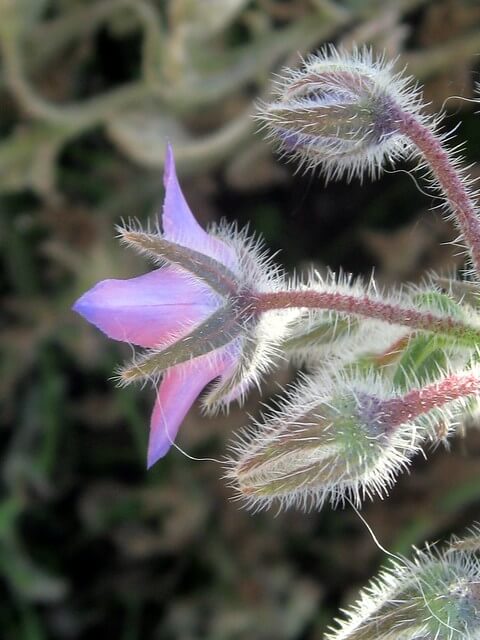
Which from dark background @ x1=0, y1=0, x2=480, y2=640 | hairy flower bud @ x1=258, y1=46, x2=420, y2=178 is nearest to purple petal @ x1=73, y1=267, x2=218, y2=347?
hairy flower bud @ x1=258, y1=46, x2=420, y2=178

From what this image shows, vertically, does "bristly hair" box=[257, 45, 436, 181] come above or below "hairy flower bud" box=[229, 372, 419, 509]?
above

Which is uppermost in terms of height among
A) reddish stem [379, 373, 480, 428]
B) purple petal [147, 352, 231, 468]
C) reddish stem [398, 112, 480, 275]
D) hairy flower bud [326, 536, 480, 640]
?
reddish stem [398, 112, 480, 275]

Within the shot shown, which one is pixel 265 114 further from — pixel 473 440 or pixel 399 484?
pixel 399 484


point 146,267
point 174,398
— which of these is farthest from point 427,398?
point 146,267

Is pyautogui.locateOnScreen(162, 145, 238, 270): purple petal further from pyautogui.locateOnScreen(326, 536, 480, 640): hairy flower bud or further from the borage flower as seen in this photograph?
pyautogui.locateOnScreen(326, 536, 480, 640): hairy flower bud

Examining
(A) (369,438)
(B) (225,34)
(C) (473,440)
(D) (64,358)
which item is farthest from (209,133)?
(A) (369,438)

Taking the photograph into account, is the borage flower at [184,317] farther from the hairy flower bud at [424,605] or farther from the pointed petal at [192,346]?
the hairy flower bud at [424,605]
